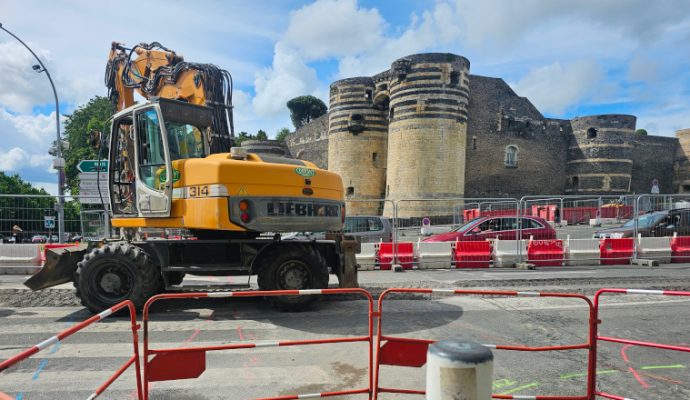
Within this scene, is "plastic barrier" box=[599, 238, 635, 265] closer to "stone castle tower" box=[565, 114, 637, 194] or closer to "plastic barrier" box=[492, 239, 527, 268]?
"plastic barrier" box=[492, 239, 527, 268]

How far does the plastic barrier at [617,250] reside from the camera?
12055 millimetres

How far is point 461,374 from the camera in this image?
223 cm

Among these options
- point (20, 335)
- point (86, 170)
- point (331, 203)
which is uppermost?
point (86, 170)

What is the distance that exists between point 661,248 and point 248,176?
12.6 meters

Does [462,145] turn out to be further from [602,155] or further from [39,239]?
[39,239]

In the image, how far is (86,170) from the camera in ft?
33.7

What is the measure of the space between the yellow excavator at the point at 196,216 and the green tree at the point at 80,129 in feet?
115

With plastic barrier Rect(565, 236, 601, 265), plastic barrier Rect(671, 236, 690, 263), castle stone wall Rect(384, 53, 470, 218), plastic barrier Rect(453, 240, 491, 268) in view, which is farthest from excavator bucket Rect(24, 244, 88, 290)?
castle stone wall Rect(384, 53, 470, 218)

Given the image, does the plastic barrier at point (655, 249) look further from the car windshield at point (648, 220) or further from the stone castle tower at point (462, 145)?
the stone castle tower at point (462, 145)

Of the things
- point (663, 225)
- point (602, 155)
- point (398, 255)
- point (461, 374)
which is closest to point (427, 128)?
point (663, 225)

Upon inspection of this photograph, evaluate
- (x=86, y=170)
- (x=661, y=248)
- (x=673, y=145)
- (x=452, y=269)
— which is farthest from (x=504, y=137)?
(x=86, y=170)

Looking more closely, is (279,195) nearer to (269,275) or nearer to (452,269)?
(269,275)

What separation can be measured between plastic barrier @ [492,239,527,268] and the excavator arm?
7869 mm

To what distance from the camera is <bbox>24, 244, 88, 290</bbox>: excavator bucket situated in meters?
5.95
